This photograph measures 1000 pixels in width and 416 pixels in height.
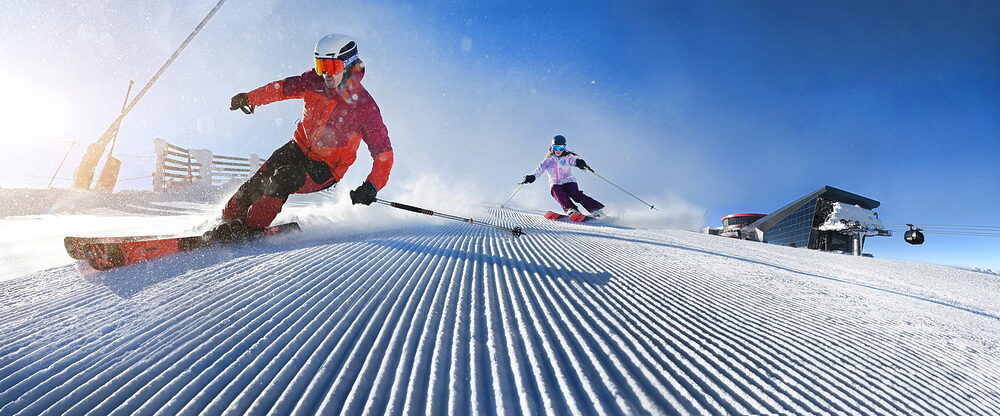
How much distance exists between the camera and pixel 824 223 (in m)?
16.5

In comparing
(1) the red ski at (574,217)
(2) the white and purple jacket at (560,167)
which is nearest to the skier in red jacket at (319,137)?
(1) the red ski at (574,217)

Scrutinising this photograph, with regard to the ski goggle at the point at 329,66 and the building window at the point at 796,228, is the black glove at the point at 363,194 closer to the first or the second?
the ski goggle at the point at 329,66

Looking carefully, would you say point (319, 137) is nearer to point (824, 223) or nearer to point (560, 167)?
point (560, 167)

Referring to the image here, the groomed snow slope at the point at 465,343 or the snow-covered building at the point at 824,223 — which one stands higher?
the snow-covered building at the point at 824,223

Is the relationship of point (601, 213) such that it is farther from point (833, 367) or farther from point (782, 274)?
point (833, 367)

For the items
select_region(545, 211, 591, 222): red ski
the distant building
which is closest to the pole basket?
select_region(545, 211, 591, 222): red ski

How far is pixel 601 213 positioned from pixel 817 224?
15566 mm

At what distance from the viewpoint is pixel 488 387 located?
1000 mm

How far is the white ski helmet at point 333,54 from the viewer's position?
310cm

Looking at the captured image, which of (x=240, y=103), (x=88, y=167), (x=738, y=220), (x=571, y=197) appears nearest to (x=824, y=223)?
(x=738, y=220)

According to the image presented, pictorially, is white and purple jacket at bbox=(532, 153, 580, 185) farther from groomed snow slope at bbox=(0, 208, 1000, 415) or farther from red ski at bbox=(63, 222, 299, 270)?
red ski at bbox=(63, 222, 299, 270)

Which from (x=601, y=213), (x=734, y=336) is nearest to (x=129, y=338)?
(x=734, y=336)

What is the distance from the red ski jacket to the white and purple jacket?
570cm

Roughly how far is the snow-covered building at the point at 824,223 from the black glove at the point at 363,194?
17984 millimetres
